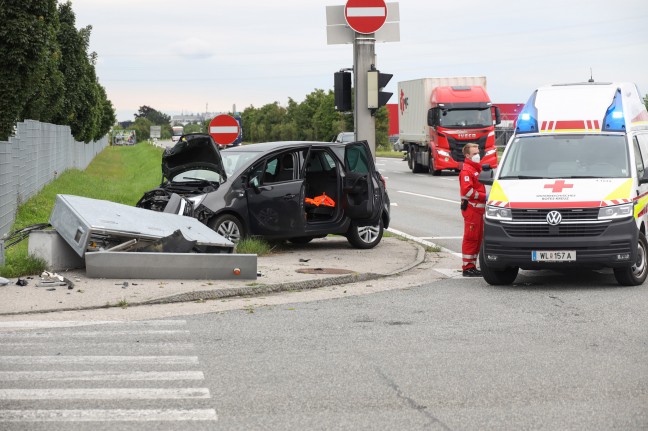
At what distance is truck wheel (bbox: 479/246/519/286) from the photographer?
12.7m

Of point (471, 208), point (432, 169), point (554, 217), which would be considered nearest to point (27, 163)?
point (471, 208)

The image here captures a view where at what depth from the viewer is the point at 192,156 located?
52.5ft

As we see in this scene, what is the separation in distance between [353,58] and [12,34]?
1128 cm

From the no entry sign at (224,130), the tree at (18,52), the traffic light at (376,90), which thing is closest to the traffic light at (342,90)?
the traffic light at (376,90)

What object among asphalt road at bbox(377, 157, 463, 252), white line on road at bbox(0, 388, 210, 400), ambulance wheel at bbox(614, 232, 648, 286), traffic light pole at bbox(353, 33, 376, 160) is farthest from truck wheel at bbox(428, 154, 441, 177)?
white line on road at bbox(0, 388, 210, 400)

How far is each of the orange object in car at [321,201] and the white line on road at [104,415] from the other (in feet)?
30.8

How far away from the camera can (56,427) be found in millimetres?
6082

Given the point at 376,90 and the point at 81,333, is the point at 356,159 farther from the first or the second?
the point at 81,333

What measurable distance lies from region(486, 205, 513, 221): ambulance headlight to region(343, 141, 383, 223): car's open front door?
3205mm

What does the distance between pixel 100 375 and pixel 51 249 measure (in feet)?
16.9

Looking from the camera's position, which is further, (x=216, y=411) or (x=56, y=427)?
(x=216, y=411)

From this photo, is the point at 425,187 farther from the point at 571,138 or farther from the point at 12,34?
the point at 571,138

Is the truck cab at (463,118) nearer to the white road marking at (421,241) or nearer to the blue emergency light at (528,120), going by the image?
the white road marking at (421,241)

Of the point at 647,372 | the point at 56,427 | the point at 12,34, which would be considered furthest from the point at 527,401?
the point at 12,34
